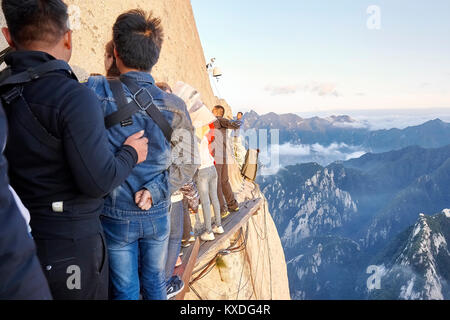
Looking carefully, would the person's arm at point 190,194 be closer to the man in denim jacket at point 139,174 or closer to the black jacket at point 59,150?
the man in denim jacket at point 139,174

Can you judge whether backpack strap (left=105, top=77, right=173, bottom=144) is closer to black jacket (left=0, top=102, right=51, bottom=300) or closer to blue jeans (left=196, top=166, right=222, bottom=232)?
black jacket (left=0, top=102, right=51, bottom=300)

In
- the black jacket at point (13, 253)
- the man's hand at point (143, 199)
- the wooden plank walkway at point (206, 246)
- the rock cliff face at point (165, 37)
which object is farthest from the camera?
the rock cliff face at point (165, 37)

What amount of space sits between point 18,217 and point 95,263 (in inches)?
29.9

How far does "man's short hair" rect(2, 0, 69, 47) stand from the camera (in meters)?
1.34

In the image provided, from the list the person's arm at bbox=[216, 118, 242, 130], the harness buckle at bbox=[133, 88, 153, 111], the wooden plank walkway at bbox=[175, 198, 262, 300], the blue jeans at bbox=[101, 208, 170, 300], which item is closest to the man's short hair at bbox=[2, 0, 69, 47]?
the harness buckle at bbox=[133, 88, 153, 111]

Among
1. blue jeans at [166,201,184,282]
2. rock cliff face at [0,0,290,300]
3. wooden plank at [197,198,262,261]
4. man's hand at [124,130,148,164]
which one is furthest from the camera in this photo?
rock cliff face at [0,0,290,300]

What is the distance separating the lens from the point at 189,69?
13641mm

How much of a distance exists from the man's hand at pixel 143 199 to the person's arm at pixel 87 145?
1.18 ft

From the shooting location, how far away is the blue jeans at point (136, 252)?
1.88 m

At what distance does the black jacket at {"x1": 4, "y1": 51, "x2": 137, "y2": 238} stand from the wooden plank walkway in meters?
2.23

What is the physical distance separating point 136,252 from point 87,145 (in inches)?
35.6

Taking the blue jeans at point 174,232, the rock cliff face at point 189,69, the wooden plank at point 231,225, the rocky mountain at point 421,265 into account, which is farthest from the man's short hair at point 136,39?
the rocky mountain at point 421,265
